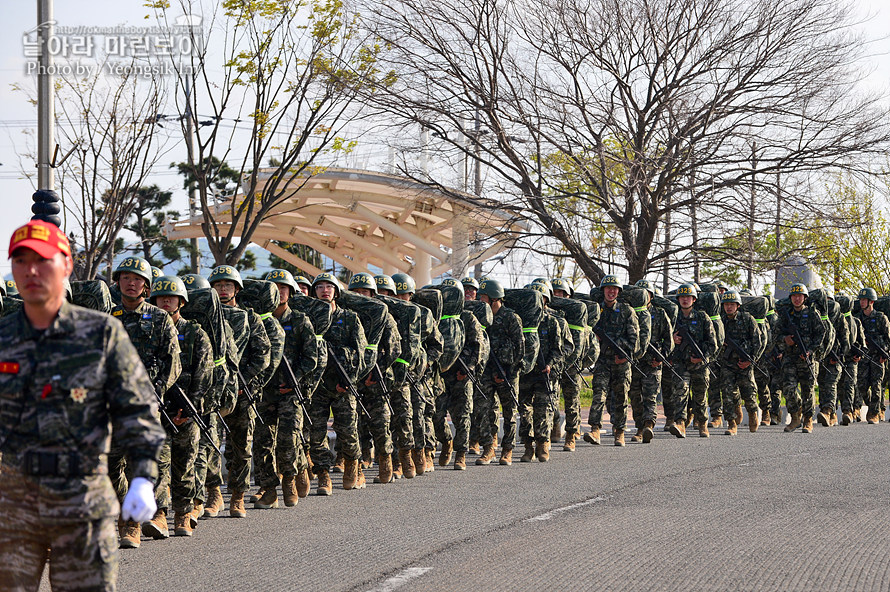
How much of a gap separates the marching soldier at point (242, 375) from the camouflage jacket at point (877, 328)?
45.2 ft

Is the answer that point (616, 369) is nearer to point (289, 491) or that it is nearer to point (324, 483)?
point (324, 483)

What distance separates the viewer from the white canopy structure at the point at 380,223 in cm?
2288

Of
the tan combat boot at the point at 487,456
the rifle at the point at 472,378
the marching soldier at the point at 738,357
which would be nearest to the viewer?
the rifle at the point at 472,378

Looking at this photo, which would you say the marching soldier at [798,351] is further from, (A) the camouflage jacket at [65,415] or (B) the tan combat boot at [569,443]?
(A) the camouflage jacket at [65,415]

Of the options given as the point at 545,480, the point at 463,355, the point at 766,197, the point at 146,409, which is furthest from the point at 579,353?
the point at 146,409

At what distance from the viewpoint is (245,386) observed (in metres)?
8.87

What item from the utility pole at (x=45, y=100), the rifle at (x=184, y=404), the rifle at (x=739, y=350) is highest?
the utility pole at (x=45, y=100)

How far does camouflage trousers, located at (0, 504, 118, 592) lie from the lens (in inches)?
154

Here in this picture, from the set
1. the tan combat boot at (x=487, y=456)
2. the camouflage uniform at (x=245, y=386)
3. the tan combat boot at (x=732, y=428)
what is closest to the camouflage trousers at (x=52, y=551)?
the camouflage uniform at (x=245, y=386)

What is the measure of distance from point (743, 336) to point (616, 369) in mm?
2989

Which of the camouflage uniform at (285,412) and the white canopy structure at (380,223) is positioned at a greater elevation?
the white canopy structure at (380,223)

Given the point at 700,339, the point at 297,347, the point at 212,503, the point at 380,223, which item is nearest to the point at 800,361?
the point at 700,339

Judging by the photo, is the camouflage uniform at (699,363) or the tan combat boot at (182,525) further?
the camouflage uniform at (699,363)

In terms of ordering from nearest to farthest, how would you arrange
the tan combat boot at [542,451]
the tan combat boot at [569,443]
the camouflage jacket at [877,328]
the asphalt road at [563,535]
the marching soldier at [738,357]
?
the asphalt road at [563,535] < the tan combat boot at [542,451] < the tan combat boot at [569,443] < the marching soldier at [738,357] < the camouflage jacket at [877,328]
